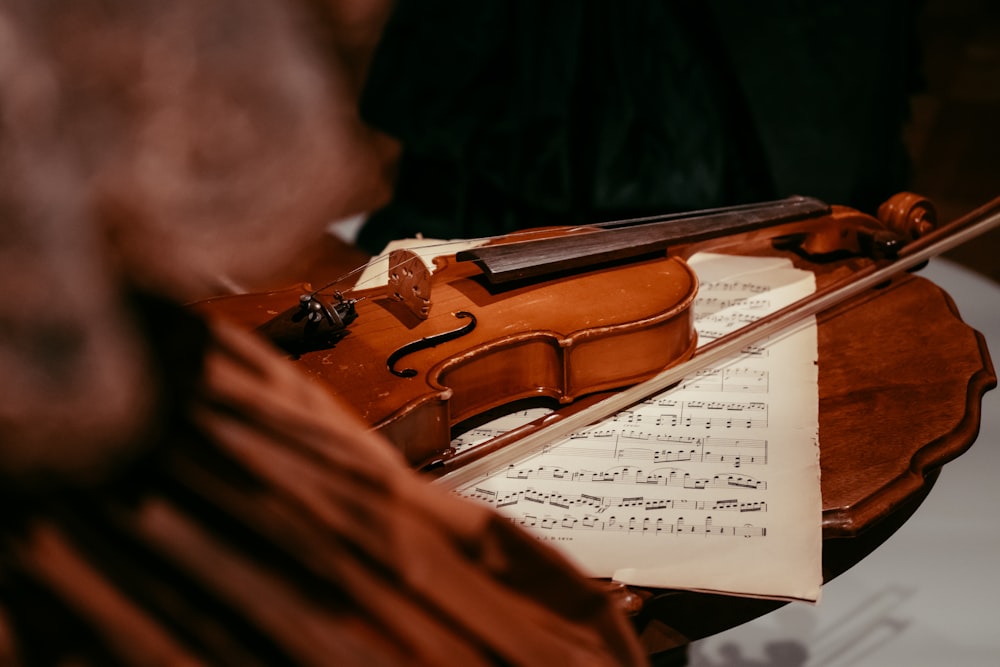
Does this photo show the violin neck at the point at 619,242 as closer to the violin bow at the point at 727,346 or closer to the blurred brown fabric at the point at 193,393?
the violin bow at the point at 727,346

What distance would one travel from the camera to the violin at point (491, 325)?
3.13ft

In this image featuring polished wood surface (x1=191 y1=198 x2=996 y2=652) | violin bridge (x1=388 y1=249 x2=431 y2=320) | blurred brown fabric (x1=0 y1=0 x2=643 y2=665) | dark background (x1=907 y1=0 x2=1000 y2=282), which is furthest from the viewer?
dark background (x1=907 y1=0 x2=1000 y2=282)

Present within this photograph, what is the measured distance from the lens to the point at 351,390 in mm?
937

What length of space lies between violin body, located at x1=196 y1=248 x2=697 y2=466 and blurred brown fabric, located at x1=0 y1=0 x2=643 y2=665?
1.51 feet

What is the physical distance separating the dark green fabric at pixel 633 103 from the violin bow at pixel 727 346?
84 cm

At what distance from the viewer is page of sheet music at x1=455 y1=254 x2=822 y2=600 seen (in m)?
0.82

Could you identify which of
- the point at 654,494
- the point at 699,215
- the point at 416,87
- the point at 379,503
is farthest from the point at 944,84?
the point at 379,503

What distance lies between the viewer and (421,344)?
101 centimetres

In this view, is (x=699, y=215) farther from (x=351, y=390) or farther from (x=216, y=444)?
(x=216, y=444)

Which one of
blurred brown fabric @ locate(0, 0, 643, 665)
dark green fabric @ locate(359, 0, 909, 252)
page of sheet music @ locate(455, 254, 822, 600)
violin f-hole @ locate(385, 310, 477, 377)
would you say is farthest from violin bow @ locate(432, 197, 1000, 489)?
dark green fabric @ locate(359, 0, 909, 252)

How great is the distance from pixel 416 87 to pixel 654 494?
132cm

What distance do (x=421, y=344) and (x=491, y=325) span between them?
0.09 m

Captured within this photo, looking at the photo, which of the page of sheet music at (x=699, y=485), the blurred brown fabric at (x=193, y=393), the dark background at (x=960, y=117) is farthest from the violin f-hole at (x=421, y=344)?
the dark background at (x=960, y=117)

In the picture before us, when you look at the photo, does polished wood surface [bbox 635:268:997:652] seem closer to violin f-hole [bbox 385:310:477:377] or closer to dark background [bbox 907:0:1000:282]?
violin f-hole [bbox 385:310:477:377]
